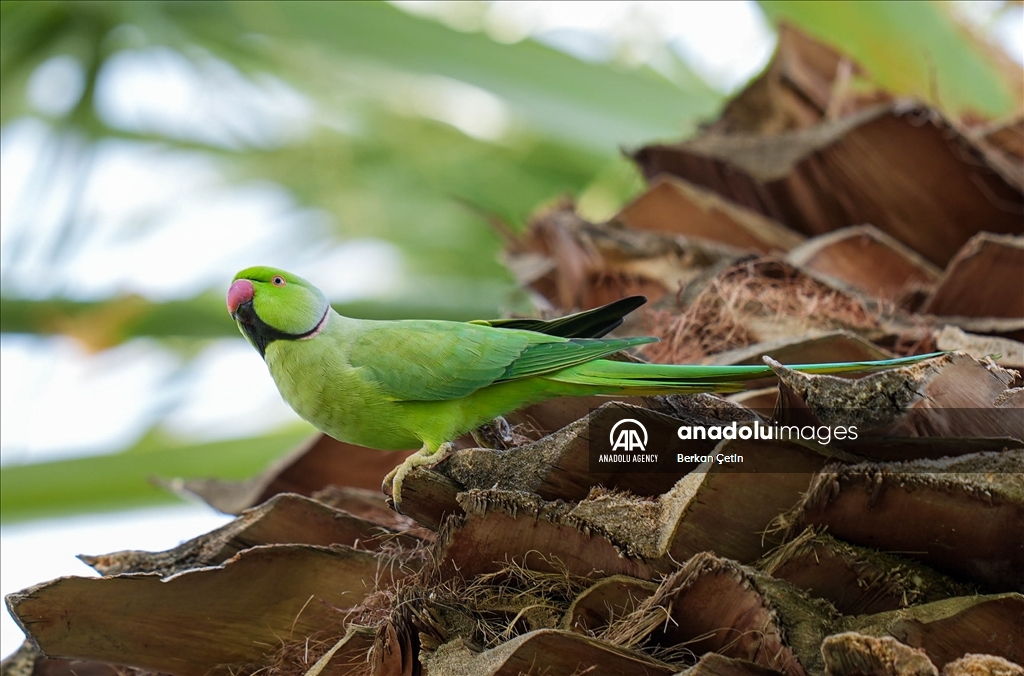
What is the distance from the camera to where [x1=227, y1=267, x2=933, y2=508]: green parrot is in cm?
226

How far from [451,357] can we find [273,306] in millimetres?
476

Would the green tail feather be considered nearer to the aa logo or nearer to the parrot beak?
the aa logo

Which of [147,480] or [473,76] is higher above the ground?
[473,76]

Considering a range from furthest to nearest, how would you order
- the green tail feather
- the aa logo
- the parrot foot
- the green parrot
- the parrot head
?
the parrot head
the green parrot
the parrot foot
the green tail feather
the aa logo

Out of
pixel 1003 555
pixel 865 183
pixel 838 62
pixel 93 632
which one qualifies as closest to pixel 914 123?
pixel 865 183

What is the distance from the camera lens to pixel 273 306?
2451 millimetres

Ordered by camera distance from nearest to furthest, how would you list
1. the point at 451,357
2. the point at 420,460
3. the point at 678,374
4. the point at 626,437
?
the point at 626,437
the point at 678,374
the point at 420,460
the point at 451,357

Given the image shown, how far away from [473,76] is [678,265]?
1.27 m

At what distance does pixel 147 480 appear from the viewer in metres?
3.12

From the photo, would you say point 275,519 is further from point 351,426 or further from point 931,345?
point 931,345

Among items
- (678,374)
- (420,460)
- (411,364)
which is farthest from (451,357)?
(678,374)

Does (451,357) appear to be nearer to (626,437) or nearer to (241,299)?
(241,299)

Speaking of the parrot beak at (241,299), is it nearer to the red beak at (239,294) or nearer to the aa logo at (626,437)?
the red beak at (239,294)

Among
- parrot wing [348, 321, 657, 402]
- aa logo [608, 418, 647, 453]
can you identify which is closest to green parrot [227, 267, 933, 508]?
parrot wing [348, 321, 657, 402]
